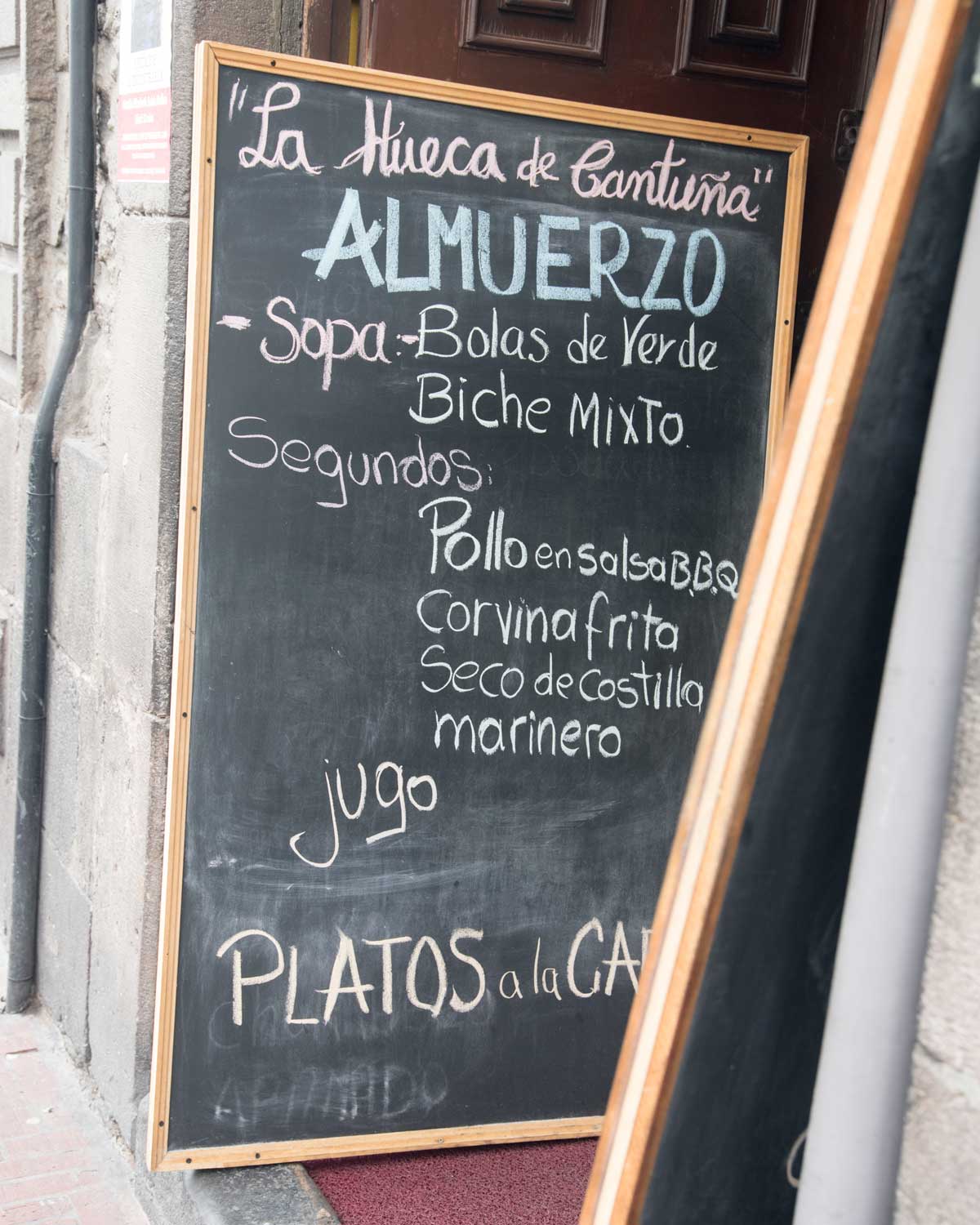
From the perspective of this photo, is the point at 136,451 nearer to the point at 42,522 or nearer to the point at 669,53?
the point at 42,522

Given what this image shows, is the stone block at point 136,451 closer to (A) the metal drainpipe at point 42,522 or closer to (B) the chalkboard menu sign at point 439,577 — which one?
(A) the metal drainpipe at point 42,522

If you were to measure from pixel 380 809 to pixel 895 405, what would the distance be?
77.7 inches

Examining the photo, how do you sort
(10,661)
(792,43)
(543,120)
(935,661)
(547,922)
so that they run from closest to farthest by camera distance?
(935,661) < (543,120) < (547,922) < (792,43) < (10,661)

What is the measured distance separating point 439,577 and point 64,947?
1.79 metres

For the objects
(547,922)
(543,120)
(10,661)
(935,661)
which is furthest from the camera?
(10,661)

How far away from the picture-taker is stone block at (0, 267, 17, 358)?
13.7 feet

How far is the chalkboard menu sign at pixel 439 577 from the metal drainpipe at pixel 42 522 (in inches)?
45.0

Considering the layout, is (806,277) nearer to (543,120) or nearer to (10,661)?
(543,120)

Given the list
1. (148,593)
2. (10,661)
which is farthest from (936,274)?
(10,661)

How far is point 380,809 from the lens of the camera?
3.05m

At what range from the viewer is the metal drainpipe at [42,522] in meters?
3.63

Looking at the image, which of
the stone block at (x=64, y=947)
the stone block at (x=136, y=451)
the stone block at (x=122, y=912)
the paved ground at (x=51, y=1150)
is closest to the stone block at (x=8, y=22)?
the stone block at (x=136, y=451)

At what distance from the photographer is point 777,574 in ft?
4.17

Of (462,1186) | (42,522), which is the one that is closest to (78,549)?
(42,522)
